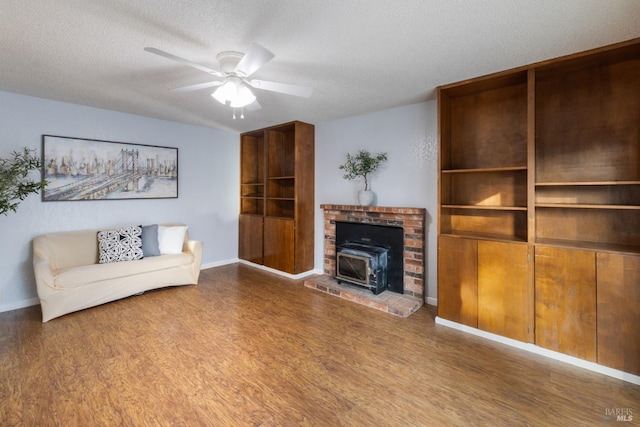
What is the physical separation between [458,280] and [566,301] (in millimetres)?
806

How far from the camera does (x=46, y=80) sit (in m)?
2.81

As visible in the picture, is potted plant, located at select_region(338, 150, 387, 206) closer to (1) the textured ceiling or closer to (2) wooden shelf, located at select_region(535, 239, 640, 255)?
(1) the textured ceiling

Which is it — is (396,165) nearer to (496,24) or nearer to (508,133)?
(508,133)

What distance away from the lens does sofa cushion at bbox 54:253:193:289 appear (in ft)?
9.88

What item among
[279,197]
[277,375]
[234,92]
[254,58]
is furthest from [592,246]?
[279,197]

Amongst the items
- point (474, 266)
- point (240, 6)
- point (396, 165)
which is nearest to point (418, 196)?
point (396, 165)

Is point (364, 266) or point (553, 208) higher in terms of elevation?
point (553, 208)

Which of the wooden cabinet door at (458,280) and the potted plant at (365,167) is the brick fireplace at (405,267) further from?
the wooden cabinet door at (458,280)

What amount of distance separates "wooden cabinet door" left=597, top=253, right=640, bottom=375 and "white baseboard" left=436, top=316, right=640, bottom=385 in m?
0.04

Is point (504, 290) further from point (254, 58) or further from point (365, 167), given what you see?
point (254, 58)

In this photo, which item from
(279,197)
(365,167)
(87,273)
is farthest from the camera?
(279,197)

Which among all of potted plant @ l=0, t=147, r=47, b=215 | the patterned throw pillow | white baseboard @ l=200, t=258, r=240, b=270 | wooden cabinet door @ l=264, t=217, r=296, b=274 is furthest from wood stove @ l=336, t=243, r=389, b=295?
potted plant @ l=0, t=147, r=47, b=215

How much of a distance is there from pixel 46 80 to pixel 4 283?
230 centimetres

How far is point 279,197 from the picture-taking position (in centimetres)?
505
